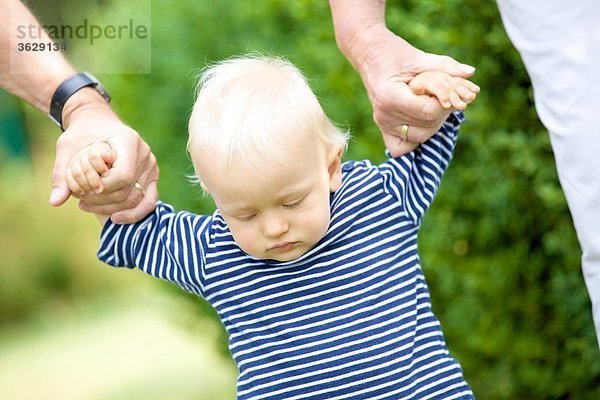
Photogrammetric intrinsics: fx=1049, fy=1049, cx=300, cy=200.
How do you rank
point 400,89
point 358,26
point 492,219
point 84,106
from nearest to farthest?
1. point 400,89
2. point 84,106
3. point 358,26
4. point 492,219

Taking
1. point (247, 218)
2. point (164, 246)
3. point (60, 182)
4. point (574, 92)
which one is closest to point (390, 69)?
point (574, 92)

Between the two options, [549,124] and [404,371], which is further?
[549,124]

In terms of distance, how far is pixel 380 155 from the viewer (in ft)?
12.0

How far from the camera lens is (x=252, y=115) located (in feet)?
7.07

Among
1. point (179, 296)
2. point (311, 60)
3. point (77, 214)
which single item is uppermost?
point (311, 60)

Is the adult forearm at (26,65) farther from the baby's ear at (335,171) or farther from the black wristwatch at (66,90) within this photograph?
the baby's ear at (335,171)

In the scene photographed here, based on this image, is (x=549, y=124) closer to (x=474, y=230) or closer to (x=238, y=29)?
(x=474, y=230)

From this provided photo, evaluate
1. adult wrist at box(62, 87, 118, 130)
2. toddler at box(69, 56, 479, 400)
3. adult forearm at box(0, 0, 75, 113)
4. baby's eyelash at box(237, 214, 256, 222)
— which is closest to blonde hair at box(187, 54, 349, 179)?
toddler at box(69, 56, 479, 400)

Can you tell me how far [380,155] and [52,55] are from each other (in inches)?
52.1

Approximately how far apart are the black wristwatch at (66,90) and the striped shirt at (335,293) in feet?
1.31

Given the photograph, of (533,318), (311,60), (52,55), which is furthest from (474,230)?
(52,55)

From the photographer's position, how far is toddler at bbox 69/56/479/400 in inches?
84.7

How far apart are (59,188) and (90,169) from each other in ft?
0.37

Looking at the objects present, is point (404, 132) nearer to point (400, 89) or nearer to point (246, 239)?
Result: point (400, 89)
